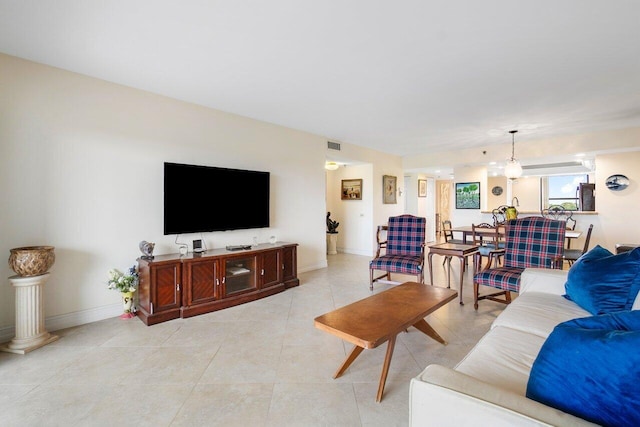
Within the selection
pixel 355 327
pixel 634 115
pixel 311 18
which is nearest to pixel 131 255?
pixel 355 327

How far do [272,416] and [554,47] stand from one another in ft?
11.2

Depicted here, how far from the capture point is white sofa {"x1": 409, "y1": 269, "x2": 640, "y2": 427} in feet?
2.71

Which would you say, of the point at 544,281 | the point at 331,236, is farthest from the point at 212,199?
the point at 331,236

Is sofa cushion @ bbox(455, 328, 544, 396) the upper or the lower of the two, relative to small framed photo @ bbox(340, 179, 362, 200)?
lower

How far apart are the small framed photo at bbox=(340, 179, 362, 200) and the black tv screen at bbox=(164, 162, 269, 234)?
3.01m

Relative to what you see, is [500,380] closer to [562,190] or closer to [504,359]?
[504,359]

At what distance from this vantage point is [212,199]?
3.66 metres

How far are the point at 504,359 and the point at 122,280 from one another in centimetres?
A: 330

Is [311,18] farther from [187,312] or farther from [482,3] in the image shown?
[187,312]

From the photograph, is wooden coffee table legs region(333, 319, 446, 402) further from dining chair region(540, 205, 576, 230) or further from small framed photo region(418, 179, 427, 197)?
small framed photo region(418, 179, 427, 197)

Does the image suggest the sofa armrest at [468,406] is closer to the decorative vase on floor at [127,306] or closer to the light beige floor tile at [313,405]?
the light beige floor tile at [313,405]

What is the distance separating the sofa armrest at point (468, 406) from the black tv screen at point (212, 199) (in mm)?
3149

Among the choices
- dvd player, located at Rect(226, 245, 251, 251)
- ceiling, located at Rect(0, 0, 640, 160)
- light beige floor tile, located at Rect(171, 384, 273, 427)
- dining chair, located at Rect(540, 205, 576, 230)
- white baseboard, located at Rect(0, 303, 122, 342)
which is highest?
ceiling, located at Rect(0, 0, 640, 160)

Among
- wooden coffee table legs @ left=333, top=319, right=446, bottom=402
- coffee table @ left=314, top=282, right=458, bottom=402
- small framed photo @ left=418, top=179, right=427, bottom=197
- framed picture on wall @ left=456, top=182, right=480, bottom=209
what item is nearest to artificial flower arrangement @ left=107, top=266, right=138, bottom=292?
coffee table @ left=314, top=282, right=458, bottom=402
